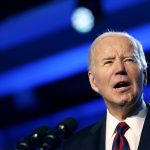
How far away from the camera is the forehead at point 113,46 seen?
1.63m

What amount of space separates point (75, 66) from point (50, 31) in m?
0.33

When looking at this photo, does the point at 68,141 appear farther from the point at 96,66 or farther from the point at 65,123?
the point at 96,66

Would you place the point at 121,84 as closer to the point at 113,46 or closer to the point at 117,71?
the point at 117,71

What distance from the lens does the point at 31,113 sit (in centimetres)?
383

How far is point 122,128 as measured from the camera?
1584mm

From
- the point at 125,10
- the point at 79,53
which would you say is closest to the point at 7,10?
the point at 79,53

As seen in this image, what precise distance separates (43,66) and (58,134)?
2202 mm

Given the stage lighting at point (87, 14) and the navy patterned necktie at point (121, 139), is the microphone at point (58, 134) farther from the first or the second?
the stage lighting at point (87, 14)

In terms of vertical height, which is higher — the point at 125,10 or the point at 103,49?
the point at 125,10

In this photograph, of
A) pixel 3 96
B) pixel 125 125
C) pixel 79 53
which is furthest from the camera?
pixel 3 96

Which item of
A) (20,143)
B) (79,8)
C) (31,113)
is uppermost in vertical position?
(79,8)

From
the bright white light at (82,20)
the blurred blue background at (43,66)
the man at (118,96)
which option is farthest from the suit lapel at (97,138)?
the blurred blue background at (43,66)

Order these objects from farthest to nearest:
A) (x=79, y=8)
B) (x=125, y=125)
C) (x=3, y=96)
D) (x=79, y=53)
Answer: (x=3, y=96)
(x=79, y=53)
(x=79, y=8)
(x=125, y=125)

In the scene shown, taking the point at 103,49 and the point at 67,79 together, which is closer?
the point at 103,49
